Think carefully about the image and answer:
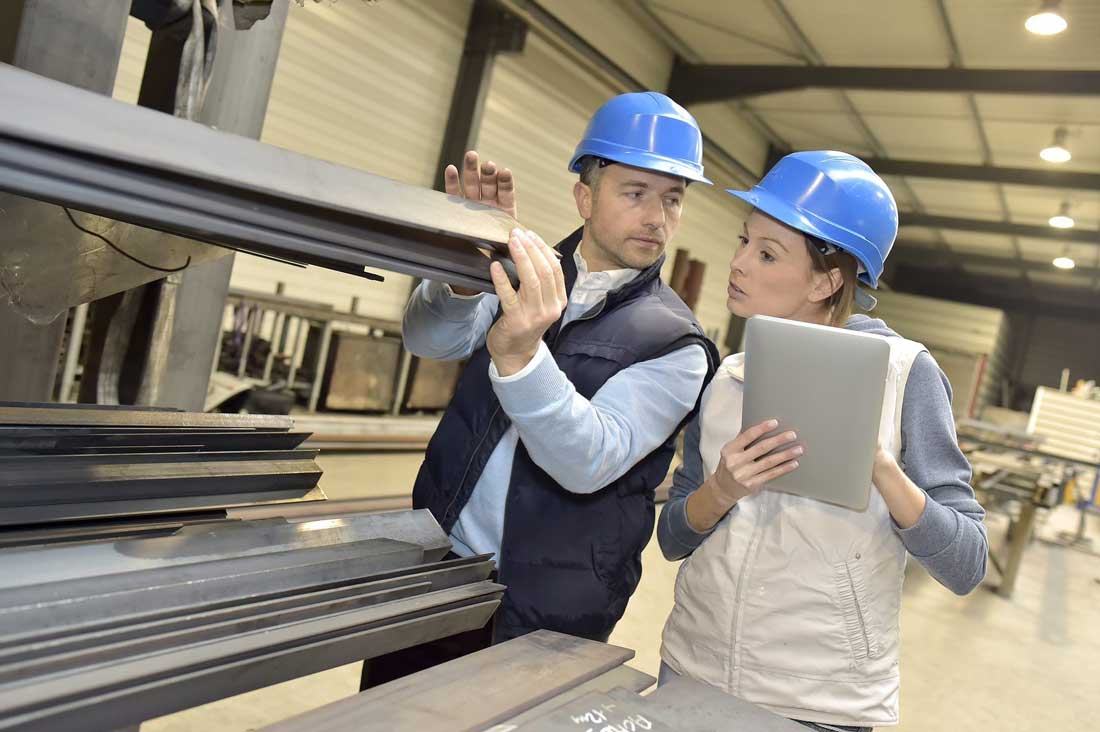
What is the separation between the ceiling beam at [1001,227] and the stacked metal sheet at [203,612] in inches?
514

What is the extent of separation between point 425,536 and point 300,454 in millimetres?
314

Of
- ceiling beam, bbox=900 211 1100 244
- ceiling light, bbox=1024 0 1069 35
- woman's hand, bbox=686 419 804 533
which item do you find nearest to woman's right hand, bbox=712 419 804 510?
woman's hand, bbox=686 419 804 533

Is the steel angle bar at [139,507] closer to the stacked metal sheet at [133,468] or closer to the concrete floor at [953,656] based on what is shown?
the stacked metal sheet at [133,468]

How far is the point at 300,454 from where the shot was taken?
4.53 ft

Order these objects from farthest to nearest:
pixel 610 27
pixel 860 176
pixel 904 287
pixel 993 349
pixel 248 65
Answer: pixel 904 287, pixel 993 349, pixel 610 27, pixel 248 65, pixel 860 176

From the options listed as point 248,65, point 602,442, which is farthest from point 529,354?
point 248,65

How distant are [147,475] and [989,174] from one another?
10.8m

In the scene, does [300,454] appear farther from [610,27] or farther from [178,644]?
[610,27]

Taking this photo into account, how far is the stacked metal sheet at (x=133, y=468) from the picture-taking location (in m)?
1.00

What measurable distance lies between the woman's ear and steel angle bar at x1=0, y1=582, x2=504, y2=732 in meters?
0.77

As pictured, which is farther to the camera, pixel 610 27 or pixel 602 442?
pixel 610 27

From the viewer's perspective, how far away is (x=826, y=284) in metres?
1.37

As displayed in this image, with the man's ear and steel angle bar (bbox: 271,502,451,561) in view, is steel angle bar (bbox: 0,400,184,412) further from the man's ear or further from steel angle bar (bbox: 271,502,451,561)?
the man's ear

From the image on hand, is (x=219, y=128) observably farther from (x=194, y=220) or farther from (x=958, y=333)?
(x=958, y=333)
